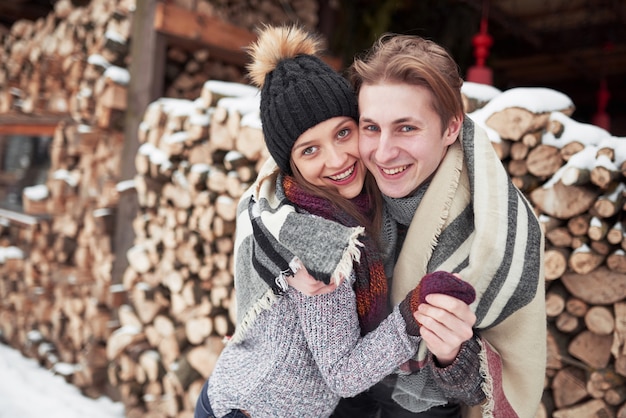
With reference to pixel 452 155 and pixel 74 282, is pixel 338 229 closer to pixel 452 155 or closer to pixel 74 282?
pixel 452 155

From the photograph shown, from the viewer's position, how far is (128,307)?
11.7ft

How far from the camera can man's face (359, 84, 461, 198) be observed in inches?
50.1

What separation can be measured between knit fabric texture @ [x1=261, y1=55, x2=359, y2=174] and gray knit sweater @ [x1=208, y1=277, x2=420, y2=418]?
422 millimetres

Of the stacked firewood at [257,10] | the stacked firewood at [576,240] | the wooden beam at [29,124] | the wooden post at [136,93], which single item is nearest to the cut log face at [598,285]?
the stacked firewood at [576,240]

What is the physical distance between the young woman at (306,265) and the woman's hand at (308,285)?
17 mm

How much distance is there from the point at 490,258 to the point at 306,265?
1.42 ft

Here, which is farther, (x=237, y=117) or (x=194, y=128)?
(x=194, y=128)

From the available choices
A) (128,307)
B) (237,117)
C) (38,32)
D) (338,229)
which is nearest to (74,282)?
(128,307)

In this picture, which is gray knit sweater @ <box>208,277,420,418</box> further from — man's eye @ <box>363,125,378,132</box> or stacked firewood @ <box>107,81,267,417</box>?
stacked firewood @ <box>107,81,267,417</box>

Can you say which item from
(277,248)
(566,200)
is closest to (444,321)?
(277,248)

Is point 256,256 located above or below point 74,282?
above

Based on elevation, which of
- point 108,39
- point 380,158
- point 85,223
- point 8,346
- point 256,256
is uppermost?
point 108,39

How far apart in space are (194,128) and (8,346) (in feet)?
11.1

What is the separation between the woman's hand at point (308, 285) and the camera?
1238 mm
